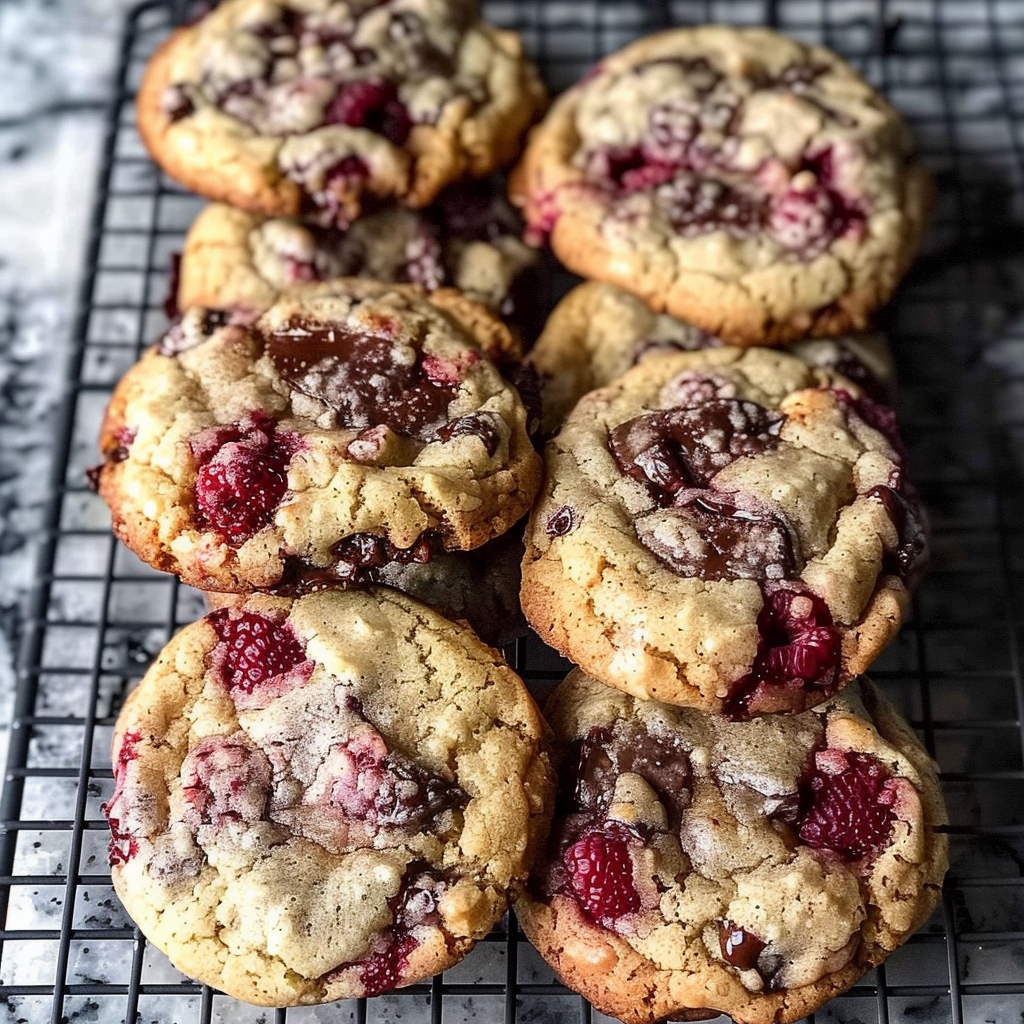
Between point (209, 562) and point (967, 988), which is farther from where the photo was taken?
point (967, 988)

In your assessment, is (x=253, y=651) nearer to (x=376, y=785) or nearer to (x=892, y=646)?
(x=376, y=785)

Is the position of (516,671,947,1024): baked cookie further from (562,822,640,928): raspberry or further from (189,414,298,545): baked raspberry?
(189,414,298,545): baked raspberry

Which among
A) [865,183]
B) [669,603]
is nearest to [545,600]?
[669,603]

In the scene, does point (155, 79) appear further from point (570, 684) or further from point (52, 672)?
point (570, 684)

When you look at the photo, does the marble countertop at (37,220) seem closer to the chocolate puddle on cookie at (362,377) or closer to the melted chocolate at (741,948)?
the chocolate puddle on cookie at (362,377)

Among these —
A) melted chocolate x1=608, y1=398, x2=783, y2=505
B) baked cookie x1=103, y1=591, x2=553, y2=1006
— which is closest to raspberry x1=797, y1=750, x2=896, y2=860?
baked cookie x1=103, y1=591, x2=553, y2=1006

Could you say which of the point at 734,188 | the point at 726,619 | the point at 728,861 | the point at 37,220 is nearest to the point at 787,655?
the point at 726,619
